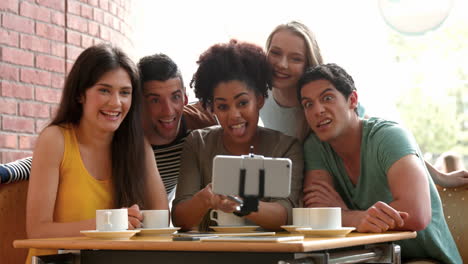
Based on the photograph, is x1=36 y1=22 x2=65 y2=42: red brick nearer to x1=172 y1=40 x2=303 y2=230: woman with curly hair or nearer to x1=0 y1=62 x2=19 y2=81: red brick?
x1=0 y1=62 x2=19 y2=81: red brick

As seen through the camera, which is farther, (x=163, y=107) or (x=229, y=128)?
(x=163, y=107)

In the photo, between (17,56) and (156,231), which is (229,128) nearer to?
(156,231)

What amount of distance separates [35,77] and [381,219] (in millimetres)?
2346

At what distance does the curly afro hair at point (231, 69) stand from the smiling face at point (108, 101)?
1.03ft

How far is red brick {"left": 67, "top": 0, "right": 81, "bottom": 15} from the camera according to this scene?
4.10m

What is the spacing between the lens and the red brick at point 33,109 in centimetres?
373

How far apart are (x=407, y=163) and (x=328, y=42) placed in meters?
5.44

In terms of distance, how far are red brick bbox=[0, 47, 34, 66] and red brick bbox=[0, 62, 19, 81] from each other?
0.03 m

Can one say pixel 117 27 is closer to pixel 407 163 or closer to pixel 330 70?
pixel 330 70

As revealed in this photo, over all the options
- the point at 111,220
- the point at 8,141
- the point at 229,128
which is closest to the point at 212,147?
the point at 229,128

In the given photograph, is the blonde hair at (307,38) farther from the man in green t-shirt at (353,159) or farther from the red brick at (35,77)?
the red brick at (35,77)

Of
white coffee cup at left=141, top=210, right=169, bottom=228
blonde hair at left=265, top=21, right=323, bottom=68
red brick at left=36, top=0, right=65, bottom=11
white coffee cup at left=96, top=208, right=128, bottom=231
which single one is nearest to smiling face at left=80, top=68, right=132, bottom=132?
white coffee cup at left=141, top=210, right=169, bottom=228

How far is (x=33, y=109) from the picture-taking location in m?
3.81

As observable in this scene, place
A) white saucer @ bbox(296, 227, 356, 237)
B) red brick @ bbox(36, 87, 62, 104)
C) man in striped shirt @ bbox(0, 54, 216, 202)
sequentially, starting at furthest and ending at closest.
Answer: red brick @ bbox(36, 87, 62, 104) → man in striped shirt @ bbox(0, 54, 216, 202) → white saucer @ bbox(296, 227, 356, 237)
